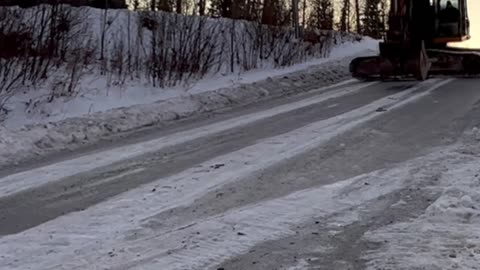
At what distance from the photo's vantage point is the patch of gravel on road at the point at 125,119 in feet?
28.7

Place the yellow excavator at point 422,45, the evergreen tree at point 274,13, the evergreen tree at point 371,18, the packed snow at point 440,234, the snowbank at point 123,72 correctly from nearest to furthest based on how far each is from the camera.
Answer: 1. the packed snow at point 440,234
2. the snowbank at point 123,72
3. the yellow excavator at point 422,45
4. the evergreen tree at point 274,13
5. the evergreen tree at point 371,18

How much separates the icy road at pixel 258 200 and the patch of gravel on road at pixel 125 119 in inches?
21.6

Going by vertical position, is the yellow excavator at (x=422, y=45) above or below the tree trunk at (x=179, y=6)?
below

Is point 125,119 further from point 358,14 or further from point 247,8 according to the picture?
point 358,14

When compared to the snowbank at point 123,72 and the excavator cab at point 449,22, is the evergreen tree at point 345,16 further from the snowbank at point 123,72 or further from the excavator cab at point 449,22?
the snowbank at point 123,72

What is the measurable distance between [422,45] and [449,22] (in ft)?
14.9

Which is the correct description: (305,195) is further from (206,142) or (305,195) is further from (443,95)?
(443,95)

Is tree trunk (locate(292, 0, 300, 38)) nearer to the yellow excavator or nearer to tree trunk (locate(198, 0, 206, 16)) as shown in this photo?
tree trunk (locate(198, 0, 206, 16))

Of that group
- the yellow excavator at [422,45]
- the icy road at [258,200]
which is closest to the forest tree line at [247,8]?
the yellow excavator at [422,45]

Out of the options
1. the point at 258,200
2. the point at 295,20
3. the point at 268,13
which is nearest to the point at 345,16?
the point at 295,20

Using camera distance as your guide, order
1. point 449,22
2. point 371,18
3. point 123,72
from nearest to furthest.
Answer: point 123,72 → point 449,22 → point 371,18

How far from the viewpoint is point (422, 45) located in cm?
1627

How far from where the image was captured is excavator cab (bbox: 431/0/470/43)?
1988 cm

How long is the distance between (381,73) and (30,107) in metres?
9.00
